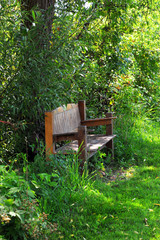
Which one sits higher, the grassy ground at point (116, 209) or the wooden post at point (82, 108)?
the wooden post at point (82, 108)

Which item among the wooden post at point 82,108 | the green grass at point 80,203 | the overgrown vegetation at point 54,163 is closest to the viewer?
the green grass at point 80,203

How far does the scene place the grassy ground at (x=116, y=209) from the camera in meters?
3.32

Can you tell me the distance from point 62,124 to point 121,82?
363cm

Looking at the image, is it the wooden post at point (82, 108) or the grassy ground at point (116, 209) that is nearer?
the grassy ground at point (116, 209)

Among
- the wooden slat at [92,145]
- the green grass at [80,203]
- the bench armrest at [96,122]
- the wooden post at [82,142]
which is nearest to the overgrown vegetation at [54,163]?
the green grass at [80,203]

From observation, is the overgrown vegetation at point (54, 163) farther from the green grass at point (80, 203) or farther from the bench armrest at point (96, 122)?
the bench armrest at point (96, 122)

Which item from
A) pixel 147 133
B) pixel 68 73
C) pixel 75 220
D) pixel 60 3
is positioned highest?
pixel 60 3

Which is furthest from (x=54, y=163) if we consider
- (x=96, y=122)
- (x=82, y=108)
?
(x=82, y=108)

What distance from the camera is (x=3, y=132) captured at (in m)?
4.48

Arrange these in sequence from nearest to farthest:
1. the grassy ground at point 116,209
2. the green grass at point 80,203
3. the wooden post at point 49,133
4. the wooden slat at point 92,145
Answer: the green grass at point 80,203
the grassy ground at point 116,209
the wooden post at point 49,133
the wooden slat at point 92,145

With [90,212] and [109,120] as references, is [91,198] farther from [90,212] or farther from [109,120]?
[109,120]

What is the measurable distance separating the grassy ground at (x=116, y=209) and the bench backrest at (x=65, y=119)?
3.05ft

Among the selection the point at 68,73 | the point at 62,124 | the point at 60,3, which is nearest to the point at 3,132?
the point at 62,124

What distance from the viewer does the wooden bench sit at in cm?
440
